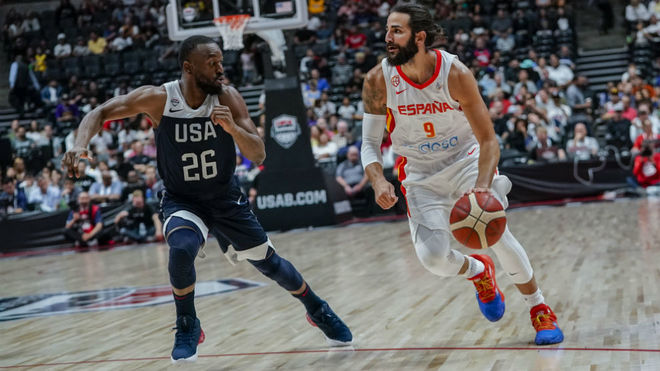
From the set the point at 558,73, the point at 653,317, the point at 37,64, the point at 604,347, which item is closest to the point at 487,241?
the point at 604,347

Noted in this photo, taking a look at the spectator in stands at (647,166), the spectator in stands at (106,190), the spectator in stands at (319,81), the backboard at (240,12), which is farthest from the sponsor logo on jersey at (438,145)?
the spectator in stands at (319,81)

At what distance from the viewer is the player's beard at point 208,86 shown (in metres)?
4.36

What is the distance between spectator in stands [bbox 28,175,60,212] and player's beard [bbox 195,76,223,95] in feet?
37.4

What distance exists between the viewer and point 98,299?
293 inches

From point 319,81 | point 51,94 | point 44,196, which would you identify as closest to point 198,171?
point 44,196

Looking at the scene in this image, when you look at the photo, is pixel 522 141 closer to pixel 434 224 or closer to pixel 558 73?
pixel 558 73

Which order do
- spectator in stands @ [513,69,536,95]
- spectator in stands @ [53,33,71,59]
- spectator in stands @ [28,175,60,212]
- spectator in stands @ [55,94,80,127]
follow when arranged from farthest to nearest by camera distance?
spectator in stands @ [53,33,71,59] < spectator in stands @ [55,94,80,127] < spectator in stands @ [513,69,536,95] < spectator in stands @ [28,175,60,212]

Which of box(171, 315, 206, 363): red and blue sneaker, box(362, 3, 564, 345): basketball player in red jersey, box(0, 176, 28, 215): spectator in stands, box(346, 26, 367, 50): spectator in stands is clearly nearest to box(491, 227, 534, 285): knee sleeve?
box(362, 3, 564, 345): basketball player in red jersey

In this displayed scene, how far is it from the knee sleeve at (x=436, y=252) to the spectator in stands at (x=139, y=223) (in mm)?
9848

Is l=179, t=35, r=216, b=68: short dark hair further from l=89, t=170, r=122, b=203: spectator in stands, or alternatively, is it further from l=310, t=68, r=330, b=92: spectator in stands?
l=310, t=68, r=330, b=92: spectator in stands

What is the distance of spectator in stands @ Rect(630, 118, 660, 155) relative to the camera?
1370 cm

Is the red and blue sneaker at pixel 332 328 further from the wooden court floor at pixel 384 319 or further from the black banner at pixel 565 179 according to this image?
the black banner at pixel 565 179

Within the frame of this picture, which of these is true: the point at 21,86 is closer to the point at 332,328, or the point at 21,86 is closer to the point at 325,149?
the point at 325,149

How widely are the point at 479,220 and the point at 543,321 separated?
2.31ft
